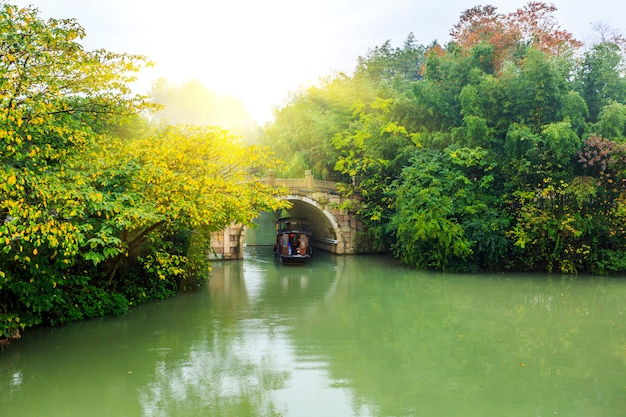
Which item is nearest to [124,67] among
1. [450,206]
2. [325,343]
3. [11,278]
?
[11,278]

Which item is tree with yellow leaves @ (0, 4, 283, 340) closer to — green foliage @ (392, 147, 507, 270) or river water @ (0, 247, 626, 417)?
river water @ (0, 247, 626, 417)

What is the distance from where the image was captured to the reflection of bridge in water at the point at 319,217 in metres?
18.2

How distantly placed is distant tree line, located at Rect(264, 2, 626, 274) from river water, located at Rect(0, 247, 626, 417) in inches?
91.2

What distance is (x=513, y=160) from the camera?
14.7 metres

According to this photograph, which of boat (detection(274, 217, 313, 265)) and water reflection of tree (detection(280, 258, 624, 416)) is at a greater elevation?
boat (detection(274, 217, 313, 265))

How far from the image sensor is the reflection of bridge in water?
59.8 feet

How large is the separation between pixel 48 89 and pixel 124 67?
1098 millimetres

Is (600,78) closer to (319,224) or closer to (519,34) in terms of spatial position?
(519,34)

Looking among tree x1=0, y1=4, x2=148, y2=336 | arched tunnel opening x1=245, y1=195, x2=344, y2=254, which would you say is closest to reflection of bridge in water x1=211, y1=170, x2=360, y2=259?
arched tunnel opening x1=245, y1=195, x2=344, y2=254

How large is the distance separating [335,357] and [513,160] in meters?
9.47

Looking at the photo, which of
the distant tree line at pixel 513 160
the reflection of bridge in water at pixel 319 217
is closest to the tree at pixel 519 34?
the distant tree line at pixel 513 160

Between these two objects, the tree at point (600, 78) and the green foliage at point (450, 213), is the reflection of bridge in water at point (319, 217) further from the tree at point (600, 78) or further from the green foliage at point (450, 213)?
the tree at point (600, 78)

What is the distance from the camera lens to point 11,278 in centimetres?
737

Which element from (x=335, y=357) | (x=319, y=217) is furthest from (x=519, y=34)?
(x=335, y=357)
